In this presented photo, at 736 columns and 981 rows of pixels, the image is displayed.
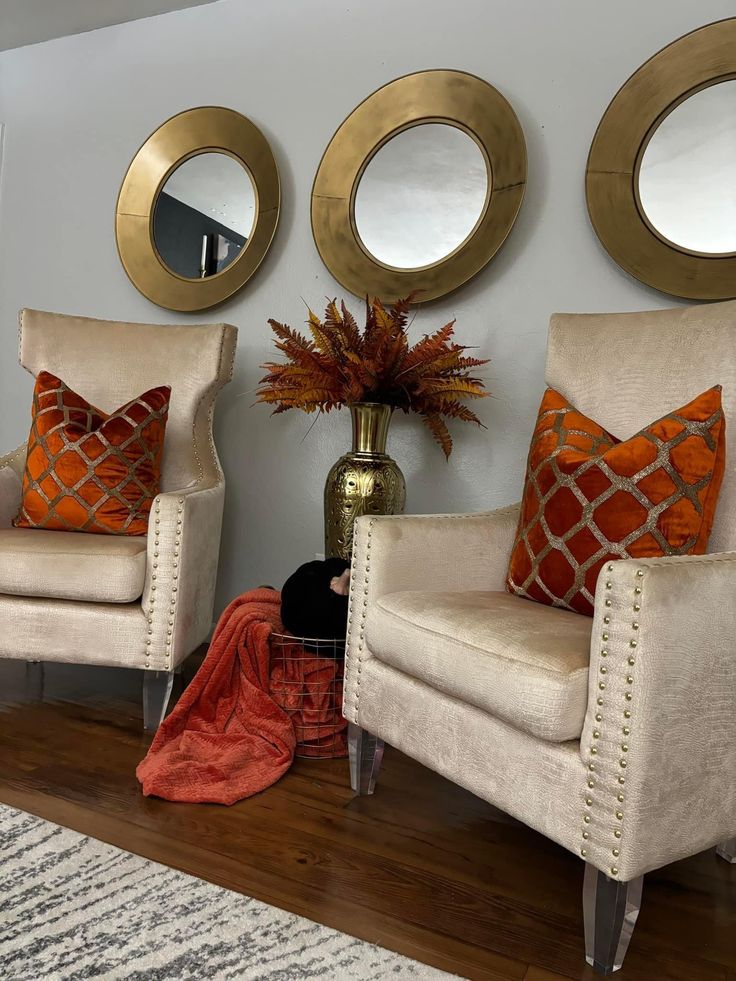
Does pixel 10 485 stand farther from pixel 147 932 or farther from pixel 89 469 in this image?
pixel 147 932

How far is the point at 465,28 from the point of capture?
255 cm

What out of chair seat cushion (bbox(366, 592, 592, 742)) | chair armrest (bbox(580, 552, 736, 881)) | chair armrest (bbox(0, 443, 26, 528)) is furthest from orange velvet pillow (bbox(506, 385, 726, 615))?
chair armrest (bbox(0, 443, 26, 528))

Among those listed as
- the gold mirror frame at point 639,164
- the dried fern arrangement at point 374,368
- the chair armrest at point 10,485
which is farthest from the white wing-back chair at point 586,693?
the chair armrest at point 10,485

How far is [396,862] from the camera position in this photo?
147 cm

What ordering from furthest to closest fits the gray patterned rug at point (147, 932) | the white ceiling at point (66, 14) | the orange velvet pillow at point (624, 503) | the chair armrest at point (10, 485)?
the white ceiling at point (66, 14)
the chair armrest at point (10, 485)
the orange velvet pillow at point (624, 503)
the gray patterned rug at point (147, 932)

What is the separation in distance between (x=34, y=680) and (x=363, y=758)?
112cm

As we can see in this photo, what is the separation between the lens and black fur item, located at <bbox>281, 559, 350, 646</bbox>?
1928 mm

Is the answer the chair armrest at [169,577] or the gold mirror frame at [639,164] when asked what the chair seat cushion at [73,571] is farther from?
the gold mirror frame at [639,164]

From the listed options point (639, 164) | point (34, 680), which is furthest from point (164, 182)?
point (34, 680)

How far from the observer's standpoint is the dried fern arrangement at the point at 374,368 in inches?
86.2

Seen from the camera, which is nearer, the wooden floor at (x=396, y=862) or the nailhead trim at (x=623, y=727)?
the nailhead trim at (x=623, y=727)

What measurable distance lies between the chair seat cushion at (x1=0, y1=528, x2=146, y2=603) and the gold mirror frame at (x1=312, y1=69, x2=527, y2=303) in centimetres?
122

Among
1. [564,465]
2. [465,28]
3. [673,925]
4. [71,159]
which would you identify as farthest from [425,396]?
[71,159]

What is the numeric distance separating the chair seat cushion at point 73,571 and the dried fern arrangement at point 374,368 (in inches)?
24.4
